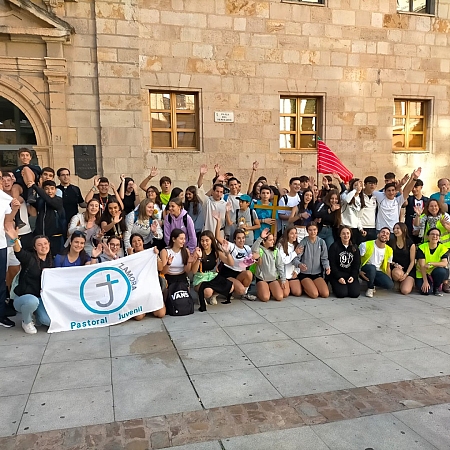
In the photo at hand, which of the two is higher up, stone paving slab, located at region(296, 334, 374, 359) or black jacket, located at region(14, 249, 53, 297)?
black jacket, located at region(14, 249, 53, 297)

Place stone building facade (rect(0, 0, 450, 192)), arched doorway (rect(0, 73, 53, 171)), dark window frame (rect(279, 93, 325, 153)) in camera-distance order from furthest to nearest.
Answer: dark window frame (rect(279, 93, 325, 153)), stone building facade (rect(0, 0, 450, 192)), arched doorway (rect(0, 73, 53, 171))

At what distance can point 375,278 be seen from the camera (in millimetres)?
7492

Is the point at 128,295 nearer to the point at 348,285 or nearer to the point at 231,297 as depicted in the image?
the point at 231,297

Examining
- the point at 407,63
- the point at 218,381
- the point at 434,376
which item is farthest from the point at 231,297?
the point at 407,63

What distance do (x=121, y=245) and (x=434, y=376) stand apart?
4613 mm

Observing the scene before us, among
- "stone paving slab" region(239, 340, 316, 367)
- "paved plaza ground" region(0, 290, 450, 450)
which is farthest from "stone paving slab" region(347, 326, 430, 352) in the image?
"stone paving slab" region(239, 340, 316, 367)

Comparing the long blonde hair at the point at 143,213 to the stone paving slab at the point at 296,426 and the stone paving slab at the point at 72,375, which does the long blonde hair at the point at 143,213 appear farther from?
the stone paving slab at the point at 296,426

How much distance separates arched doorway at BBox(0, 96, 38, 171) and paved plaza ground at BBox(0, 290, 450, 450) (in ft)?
19.7

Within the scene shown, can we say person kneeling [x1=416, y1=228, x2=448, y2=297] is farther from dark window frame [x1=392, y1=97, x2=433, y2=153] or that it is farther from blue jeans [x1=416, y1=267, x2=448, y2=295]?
dark window frame [x1=392, y1=97, x2=433, y2=153]

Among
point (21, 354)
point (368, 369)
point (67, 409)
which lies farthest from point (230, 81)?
point (67, 409)

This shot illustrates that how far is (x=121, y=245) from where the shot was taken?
6824 mm

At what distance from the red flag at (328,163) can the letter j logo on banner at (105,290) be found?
604cm

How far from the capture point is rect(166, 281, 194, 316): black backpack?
6215mm

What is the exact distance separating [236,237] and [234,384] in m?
3.21
